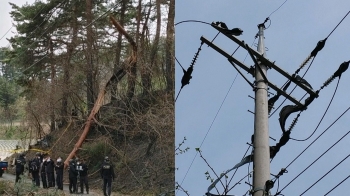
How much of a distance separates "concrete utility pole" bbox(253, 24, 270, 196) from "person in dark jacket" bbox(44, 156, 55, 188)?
10.0 ft

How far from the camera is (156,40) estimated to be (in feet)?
19.3

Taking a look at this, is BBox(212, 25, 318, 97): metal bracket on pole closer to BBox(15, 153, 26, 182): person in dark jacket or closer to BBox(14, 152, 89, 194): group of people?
BBox(14, 152, 89, 194): group of people

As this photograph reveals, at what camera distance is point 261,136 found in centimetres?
327

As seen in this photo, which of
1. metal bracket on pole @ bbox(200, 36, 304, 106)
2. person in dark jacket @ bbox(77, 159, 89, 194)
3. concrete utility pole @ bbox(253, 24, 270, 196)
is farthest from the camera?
person in dark jacket @ bbox(77, 159, 89, 194)

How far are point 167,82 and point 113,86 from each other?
2.20ft

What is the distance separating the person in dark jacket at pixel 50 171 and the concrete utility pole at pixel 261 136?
306 centimetres

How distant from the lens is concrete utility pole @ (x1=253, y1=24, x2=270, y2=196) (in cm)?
313

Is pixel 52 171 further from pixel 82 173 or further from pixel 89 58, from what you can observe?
pixel 89 58

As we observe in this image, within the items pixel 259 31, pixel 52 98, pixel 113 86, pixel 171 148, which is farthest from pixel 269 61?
pixel 52 98

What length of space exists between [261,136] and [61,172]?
3073 millimetres

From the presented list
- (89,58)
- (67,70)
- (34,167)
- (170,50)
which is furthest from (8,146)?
(170,50)

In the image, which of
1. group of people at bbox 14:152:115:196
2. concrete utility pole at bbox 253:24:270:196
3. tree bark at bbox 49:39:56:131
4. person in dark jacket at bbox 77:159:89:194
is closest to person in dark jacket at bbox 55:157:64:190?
group of people at bbox 14:152:115:196

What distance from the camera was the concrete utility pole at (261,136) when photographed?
313 cm

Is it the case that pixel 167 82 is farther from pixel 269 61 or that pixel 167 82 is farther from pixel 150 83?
pixel 269 61
